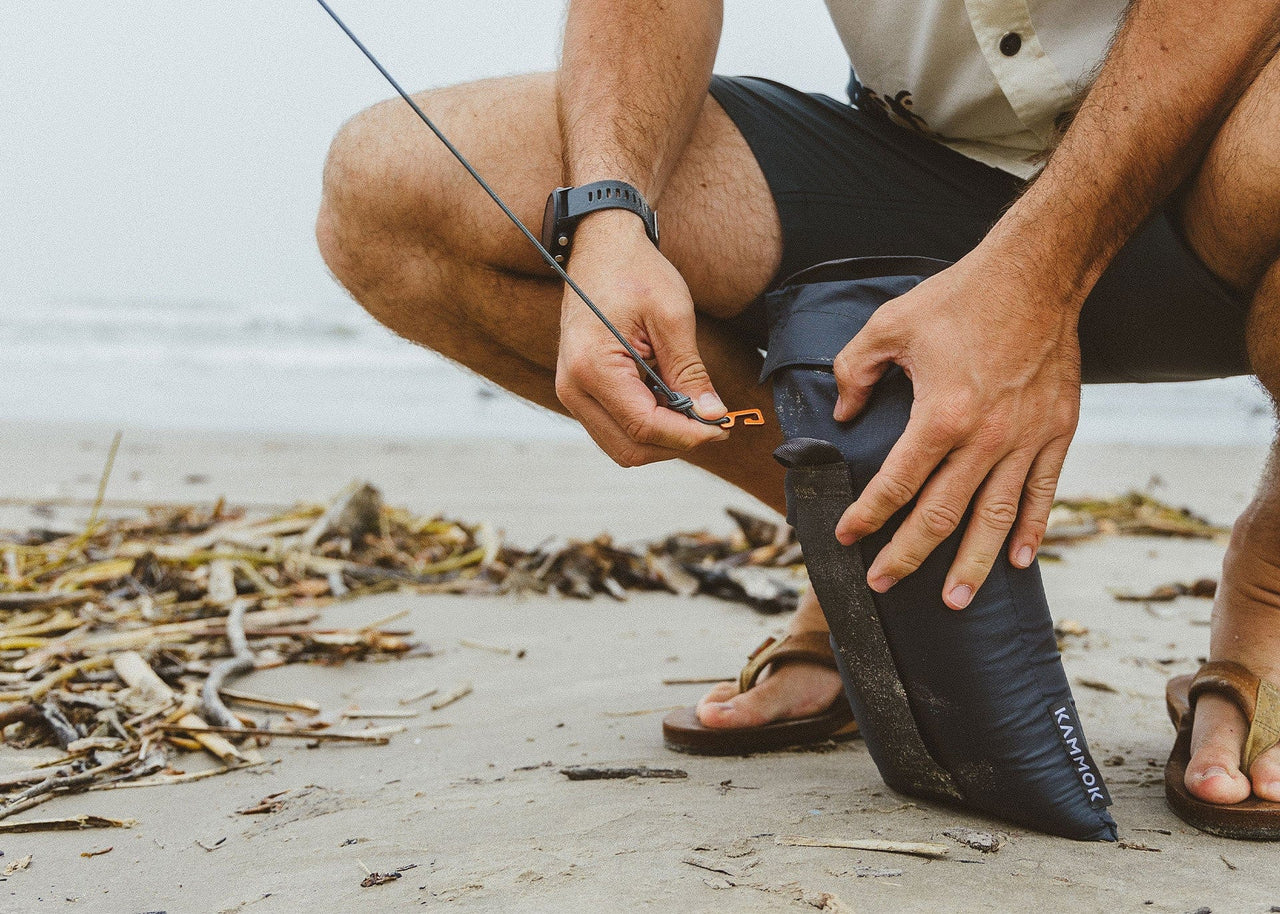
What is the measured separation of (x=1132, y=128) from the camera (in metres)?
1.37

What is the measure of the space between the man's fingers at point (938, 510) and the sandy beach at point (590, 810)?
389mm

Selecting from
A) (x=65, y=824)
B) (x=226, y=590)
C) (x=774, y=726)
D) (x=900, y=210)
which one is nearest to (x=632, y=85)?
(x=900, y=210)

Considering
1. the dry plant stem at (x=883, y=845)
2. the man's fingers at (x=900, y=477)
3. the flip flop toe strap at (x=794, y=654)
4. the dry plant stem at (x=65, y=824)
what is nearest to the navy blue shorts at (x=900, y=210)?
the flip flop toe strap at (x=794, y=654)

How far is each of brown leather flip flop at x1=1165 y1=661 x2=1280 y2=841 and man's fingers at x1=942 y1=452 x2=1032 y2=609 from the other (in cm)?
52

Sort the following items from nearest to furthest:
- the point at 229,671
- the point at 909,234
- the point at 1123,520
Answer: the point at 909,234, the point at 229,671, the point at 1123,520

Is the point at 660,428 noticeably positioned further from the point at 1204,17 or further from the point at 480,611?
the point at 480,611

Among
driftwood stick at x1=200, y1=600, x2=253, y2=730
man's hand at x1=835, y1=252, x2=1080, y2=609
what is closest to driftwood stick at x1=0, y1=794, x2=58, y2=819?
driftwood stick at x1=200, y1=600, x2=253, y2=730

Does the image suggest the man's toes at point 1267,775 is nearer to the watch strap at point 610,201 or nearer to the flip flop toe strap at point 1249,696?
the flip flop toe strap at point 1249,696

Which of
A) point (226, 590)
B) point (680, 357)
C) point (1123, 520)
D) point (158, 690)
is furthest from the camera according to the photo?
point (1123, 520)

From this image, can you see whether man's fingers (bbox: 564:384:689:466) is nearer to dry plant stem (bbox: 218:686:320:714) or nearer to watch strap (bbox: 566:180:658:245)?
watch strap (bbox: 566:180:658:245)

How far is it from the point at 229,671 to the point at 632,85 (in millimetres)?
1585

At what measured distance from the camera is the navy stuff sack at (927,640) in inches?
53.5

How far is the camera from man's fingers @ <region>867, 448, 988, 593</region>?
129 cm

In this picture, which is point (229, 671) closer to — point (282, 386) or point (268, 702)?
point (268, 702)
